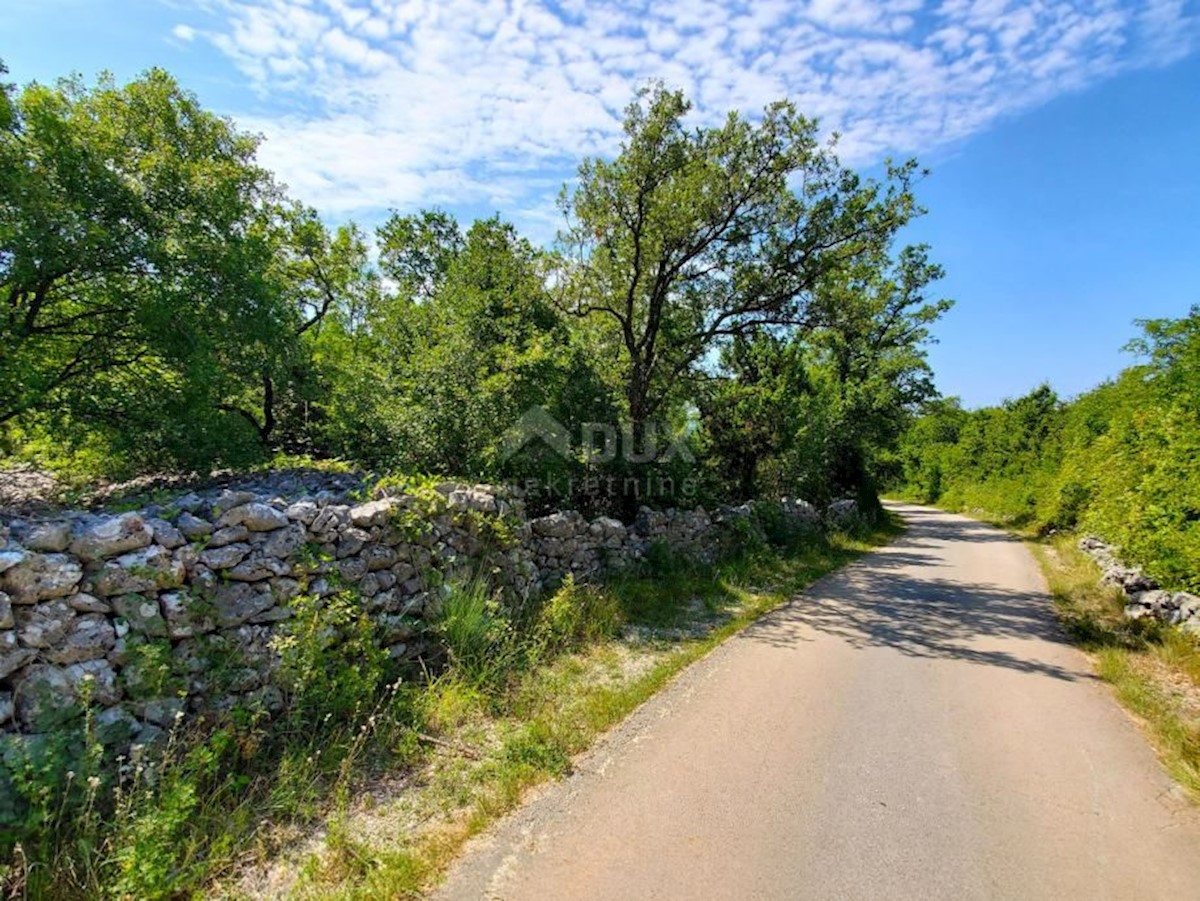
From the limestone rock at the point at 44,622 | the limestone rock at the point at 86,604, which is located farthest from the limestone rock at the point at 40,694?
the limestone rock at the point at 86,604

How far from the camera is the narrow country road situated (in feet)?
9.27

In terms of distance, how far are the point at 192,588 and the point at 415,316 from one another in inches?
294

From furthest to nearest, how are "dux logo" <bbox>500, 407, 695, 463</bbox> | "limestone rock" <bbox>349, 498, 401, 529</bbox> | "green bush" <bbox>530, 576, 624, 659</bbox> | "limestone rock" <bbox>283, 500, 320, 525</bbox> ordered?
"dux logo" <bbox>500, 407, 695, 463</bbox> < "green bush" <bbox>530, 576, 624, 659</bbox> < "limestone rock" <bbox>349, 498, 401, 529</bbox> < "limestone rock" <bbox>283, 500, 320, 525</bbox>

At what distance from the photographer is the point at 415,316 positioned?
33.8ft

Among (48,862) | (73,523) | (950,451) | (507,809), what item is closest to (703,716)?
(507,809)

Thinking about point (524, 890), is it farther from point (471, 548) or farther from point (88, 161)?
point (88, 161)

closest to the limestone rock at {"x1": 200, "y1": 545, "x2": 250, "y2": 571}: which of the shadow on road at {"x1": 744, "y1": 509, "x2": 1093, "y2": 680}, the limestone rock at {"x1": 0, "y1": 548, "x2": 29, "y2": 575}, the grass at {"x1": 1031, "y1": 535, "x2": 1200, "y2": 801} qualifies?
the limestone rock at {"x1": 0, "y1": 548, "x2": 29, "y2": 575}

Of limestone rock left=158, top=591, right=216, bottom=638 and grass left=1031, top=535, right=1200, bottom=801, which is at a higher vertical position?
limestone rock left=158, top=591, right=216, bottom=638

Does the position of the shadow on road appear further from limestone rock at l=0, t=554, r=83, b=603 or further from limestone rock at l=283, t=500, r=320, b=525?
limestone rock at l=0, t=554, r=83, b=603

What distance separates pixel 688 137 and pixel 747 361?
7.21m

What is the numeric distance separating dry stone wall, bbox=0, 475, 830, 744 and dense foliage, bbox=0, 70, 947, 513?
266 cm

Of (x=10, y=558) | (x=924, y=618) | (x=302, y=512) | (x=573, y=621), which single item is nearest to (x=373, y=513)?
(x=302, y=512)

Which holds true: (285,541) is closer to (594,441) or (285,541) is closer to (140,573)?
(140,573)

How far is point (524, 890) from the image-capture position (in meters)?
2.73
